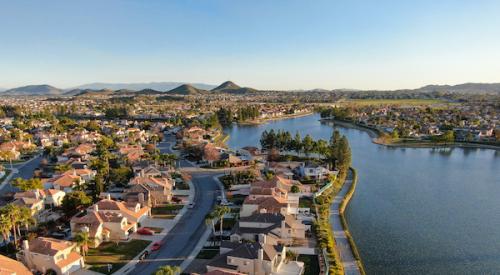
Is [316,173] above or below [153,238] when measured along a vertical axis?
above

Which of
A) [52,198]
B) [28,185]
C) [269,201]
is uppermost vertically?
[269,201]

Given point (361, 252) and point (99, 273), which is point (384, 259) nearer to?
point (361, 252)

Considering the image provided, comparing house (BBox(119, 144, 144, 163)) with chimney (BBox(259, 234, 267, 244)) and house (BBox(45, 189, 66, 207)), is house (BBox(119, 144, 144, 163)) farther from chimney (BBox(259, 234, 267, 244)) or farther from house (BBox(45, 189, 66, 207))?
chimney (BBox(259, 234, 267, 244))

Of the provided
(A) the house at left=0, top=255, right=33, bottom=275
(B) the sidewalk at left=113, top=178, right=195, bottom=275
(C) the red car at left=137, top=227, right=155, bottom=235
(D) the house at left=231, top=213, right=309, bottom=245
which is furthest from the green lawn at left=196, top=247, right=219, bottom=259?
(A) the house at left=0, top=255, right=33, bottom=275

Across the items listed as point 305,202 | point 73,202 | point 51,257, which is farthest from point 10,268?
point 305,202

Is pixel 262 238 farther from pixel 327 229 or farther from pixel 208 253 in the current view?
pixel 327 229

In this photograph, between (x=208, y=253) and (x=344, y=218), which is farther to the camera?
(x=344, y=218)

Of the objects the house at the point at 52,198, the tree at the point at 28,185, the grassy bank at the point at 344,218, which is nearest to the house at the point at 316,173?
the grassy bank at the point at 344,218
